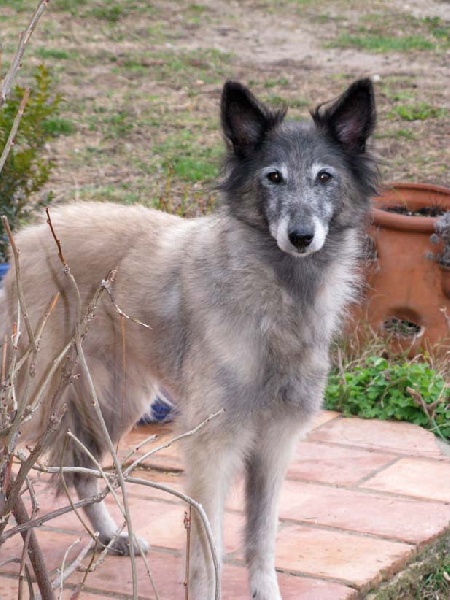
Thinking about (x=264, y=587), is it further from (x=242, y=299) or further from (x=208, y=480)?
(x=242, y=299)

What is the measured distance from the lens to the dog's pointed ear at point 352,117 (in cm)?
351

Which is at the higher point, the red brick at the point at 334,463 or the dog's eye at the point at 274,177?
the dog's eye at the point at 274,177

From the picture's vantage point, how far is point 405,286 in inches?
222

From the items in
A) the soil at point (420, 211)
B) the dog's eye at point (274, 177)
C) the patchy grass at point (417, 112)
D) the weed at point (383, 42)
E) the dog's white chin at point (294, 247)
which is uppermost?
the weed at point (383, 42)

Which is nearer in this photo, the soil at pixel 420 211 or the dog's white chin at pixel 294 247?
the dog's white chin at pixel 294 247

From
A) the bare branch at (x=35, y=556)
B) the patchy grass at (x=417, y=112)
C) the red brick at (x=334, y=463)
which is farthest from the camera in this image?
the patchy grass at (x=417, y=112)

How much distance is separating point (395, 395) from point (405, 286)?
35.1 inches

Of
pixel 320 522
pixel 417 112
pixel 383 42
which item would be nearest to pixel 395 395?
pixel 320 522

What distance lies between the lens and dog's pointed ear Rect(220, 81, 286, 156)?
344cm

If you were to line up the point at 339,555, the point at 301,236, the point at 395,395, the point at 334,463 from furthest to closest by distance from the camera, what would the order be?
the point at 395,395 < the point at 334,463 < the point at 339,555 < the point at 301,236

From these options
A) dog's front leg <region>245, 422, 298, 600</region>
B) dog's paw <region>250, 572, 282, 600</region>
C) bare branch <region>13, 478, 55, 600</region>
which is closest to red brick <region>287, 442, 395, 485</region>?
dog's front leg <region>245, 422, 298, 600</region>

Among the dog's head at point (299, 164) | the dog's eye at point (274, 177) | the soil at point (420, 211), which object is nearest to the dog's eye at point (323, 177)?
the dog's head at point (299, 164)

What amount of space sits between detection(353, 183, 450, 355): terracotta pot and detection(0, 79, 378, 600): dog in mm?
1996

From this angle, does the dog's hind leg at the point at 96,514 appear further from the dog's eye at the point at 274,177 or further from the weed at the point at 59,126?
the weed at the point at 59,126
